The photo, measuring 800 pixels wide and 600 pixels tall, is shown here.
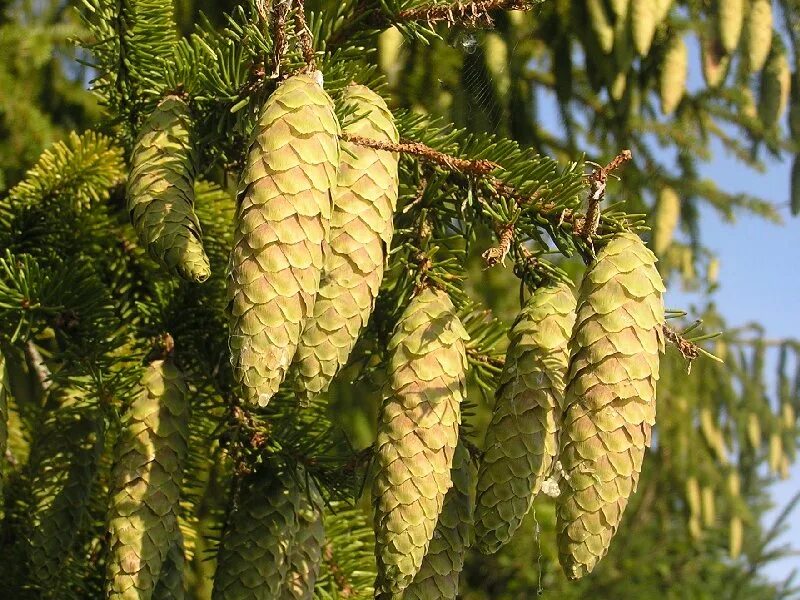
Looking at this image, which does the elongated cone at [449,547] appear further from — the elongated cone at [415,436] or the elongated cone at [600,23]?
the elongated cone at [600,23]

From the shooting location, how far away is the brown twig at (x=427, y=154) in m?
0.74

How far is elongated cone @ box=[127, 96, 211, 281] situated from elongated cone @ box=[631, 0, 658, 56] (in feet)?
5.65

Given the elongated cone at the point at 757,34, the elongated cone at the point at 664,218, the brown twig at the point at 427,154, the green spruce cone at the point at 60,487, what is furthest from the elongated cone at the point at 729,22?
the green spruce cone at the point at 60,487

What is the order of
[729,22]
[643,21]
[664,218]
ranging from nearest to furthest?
[643,21], [729,22], [664,218]

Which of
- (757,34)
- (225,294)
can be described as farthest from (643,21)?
(225,294)

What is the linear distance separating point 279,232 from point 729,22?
2267 millimetres

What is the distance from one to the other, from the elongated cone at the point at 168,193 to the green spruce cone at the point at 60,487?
33cm

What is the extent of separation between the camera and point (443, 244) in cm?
95

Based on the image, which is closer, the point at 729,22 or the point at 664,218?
the point at 729,22

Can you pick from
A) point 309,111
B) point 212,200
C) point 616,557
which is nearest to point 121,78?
point 212,200

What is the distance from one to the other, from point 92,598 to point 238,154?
0.53m

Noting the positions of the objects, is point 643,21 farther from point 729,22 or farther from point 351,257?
point 351,257

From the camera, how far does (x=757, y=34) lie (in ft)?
8.58

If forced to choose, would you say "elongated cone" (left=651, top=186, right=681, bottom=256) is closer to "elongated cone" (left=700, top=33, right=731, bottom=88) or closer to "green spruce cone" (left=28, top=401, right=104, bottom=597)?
"elongated cone" (left=700, top=33, right=731, bottom=88)
